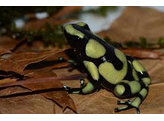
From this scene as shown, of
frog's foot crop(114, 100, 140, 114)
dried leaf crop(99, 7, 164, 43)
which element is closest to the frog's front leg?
frog's foot crop(114, 100, 140, 114)

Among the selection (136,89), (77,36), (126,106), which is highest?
(77,36)

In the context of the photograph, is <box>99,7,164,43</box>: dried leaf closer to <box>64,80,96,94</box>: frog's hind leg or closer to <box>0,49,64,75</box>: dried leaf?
<box>64,80,96,94</box>: frog's hind leg

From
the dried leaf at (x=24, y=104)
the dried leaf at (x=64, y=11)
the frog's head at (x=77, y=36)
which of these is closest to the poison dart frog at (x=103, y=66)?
the frog's head at (x=77, y=36)

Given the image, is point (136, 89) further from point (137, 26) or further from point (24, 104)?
point (137, 26)

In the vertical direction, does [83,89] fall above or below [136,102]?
above

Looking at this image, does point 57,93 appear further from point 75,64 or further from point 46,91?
point 75,64

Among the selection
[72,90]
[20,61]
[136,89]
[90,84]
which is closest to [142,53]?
[136,89]

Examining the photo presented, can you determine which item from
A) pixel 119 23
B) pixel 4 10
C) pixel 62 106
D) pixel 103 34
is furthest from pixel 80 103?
pixel 4 10

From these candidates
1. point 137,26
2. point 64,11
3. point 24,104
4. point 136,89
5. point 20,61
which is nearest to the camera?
point 24,104

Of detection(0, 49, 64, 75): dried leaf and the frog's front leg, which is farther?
the frog's front leg
